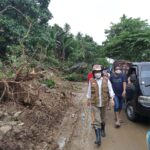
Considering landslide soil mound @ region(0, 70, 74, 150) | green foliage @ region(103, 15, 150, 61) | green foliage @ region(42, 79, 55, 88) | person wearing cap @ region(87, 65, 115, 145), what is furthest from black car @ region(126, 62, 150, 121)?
green foliage @ region(103, 15, 150, 61)

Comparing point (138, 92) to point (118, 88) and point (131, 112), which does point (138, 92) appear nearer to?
point (118, 88)

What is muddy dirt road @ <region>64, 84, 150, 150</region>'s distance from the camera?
6.29 meters

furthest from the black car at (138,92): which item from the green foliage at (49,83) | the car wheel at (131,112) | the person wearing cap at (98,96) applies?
the green foliage at (49,83)

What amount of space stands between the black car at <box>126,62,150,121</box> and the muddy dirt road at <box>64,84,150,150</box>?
1.46 feet

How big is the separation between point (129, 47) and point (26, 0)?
8.93 meters

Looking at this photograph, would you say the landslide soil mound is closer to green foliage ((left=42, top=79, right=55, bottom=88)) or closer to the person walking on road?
the person walking on road

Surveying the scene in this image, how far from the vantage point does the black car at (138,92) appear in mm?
7363

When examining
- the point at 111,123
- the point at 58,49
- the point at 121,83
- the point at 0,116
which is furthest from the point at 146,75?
the point at 58,49

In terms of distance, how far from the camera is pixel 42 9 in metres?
19.0

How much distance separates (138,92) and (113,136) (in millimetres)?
1469

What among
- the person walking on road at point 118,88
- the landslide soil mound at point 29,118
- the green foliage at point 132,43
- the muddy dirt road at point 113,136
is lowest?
the muddy dirt road at point 113,136

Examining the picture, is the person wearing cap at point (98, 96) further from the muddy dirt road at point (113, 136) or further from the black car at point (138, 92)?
the black car at point (138, 92)

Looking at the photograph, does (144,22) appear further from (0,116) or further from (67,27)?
(0,116)

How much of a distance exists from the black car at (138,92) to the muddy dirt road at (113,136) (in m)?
0.44
